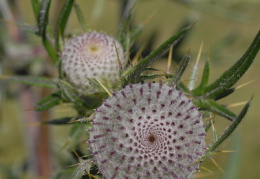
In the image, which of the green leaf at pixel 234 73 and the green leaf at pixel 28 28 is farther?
the green leaf at pixel 28 28

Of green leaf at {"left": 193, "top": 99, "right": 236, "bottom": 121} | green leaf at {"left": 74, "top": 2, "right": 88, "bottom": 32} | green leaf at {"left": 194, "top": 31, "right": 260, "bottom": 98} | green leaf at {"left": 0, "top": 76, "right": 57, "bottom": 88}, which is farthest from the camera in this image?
green leaf at {"left": 74, "top": 2, "right": 88, "bottom": 32}

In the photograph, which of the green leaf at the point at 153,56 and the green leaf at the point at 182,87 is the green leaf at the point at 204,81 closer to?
the green leaf at the point at 182,87

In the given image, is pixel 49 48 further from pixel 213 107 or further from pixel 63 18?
pixel 213 107

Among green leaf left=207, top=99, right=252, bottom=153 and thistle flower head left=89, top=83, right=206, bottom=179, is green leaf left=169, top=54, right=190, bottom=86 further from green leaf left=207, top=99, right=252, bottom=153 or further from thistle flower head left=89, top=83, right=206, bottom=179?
green leaf left=207, top=99, right=252, bottom=153

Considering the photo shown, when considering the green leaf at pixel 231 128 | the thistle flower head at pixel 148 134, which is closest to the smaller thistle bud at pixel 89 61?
the thistle flower head at pixel 148 134

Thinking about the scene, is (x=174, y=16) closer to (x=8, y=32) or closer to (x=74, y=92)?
(x=8, y=32)

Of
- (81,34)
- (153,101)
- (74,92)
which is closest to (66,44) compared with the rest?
(81,34)

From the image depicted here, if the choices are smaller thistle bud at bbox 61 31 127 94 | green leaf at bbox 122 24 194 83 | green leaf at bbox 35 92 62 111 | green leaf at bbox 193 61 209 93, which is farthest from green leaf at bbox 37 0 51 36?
green leaf at bbox 193 61 209 93

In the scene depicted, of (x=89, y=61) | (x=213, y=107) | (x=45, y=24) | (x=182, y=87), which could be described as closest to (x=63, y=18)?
(x=45, y=24)
